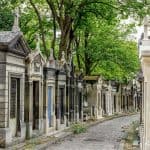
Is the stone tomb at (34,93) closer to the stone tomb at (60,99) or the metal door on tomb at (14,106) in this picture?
the metal door on tomb at (14,106)

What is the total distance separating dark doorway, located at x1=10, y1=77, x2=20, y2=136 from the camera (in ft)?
67.8

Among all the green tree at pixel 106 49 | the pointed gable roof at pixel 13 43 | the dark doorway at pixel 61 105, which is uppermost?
the green tree at pixel 106 49

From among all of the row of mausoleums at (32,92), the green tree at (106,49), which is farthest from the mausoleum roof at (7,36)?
the green tree at (106,49)

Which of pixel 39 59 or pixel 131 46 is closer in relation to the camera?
pixel 39 59

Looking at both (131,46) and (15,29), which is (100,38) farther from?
(15,29)

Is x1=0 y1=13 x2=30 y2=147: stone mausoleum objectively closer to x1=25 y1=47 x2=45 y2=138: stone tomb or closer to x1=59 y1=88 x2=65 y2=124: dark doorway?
x1=25 y1=47 x2=45 y2=138: stone tomb

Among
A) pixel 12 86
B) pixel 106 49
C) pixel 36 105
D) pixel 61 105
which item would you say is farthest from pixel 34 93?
pixel 106 49

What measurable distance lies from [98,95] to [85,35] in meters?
7.77

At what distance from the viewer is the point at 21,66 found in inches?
856

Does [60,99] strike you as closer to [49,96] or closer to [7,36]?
[49,96]

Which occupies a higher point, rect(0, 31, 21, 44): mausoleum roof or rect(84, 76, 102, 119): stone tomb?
rect(0, 31, 21, 44): mausoleum roof

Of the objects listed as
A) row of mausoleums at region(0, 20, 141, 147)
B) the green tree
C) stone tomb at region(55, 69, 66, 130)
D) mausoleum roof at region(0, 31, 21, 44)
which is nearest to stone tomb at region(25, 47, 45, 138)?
row of mausoleums at region(0, 20, 141, 147)

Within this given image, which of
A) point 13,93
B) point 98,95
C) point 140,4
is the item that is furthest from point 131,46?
point 13,93

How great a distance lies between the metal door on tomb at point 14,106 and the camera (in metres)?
20.6
